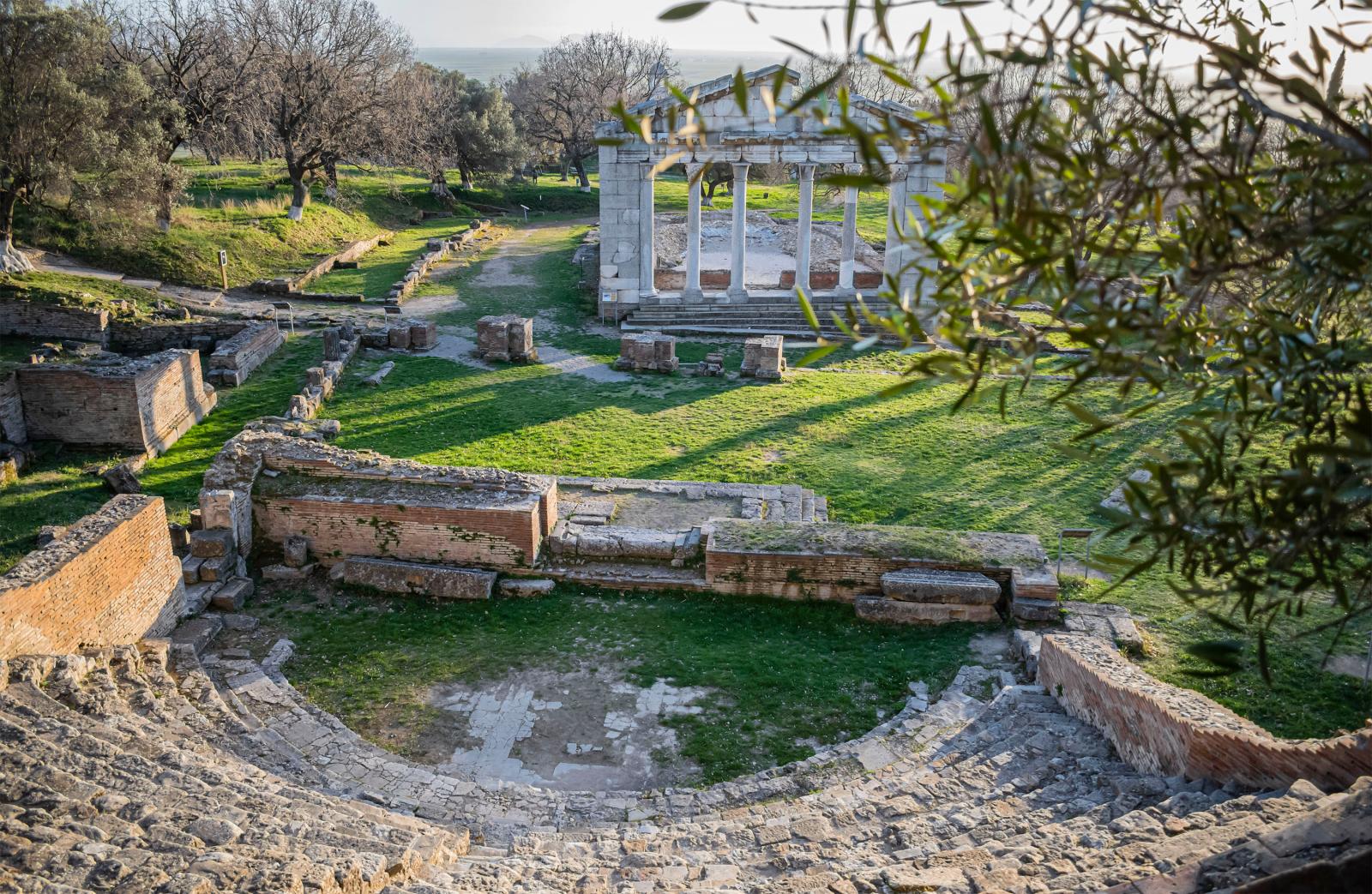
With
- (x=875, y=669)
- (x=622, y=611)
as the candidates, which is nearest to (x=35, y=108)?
(x=622, y=611)

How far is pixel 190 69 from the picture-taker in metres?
31.8

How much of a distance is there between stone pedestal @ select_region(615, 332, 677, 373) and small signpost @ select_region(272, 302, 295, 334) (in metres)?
7.81

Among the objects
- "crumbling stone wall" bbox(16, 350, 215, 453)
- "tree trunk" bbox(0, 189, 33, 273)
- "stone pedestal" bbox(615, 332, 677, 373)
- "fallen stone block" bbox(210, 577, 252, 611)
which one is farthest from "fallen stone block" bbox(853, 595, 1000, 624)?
"tree trunk" bbox(0, 189, 33, 273)

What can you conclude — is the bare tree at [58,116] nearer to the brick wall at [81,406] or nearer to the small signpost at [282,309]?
the small signpost at [282,309]

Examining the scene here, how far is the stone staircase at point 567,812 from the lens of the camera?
5.45 metres

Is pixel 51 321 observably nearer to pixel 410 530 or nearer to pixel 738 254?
pixel 410 530

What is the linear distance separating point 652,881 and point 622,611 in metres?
4.67

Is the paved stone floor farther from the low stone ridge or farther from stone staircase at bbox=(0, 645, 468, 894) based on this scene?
the low stone ridge

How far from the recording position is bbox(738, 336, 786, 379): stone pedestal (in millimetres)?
19875

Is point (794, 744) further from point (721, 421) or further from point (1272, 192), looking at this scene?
point (721, 421)

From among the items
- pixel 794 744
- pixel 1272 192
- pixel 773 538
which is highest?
pixel 1272 192

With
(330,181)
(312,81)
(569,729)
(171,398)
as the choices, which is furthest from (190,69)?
(569,729)

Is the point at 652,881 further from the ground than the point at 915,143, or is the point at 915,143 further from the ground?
the point at 915,143

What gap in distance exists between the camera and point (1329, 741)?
20.7 ft
